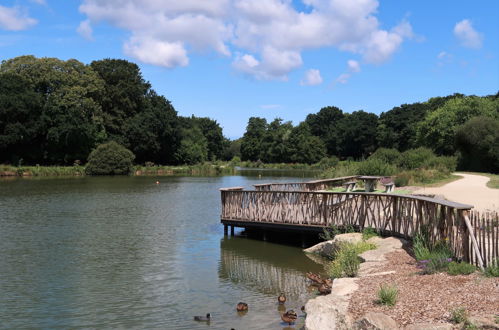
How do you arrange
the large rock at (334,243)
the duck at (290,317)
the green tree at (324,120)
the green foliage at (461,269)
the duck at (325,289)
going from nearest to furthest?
the green foliage at (461,269) → the duck at (290,317) → the duck at (325,289) → the large rock at (334,243) → the green tree at (324,120)

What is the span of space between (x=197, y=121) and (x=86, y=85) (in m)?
66.6

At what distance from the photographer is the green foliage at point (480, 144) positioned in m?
42.3

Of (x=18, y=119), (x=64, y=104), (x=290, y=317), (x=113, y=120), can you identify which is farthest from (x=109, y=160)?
(x=290, y=317)

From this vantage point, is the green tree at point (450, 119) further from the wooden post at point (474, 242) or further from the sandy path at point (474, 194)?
the wooden post at point (474, 242)

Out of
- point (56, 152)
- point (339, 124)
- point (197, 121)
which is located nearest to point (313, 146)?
point (339, 124)

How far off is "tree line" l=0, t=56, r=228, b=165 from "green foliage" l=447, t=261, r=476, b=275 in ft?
216

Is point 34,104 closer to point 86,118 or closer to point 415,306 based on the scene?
point 86,118

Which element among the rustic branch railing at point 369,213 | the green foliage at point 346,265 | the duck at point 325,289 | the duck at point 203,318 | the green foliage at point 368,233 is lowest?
the duck at point 203,318

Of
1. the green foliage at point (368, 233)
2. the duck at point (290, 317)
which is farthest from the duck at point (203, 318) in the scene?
the green foliage at point (368, 233)

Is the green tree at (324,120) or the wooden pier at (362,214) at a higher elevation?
the green tree at (324,120)

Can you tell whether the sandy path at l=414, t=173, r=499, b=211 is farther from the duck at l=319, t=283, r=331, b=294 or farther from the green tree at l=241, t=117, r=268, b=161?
the green tree at l=241, t=117, r=268, b=161

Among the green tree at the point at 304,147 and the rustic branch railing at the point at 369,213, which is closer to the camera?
the rustic branch railing at the point at 369,213

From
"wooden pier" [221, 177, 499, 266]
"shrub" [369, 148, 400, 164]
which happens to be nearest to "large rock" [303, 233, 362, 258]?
"wooden pier" [221, 177, 499, 266]

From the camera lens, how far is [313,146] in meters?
120
